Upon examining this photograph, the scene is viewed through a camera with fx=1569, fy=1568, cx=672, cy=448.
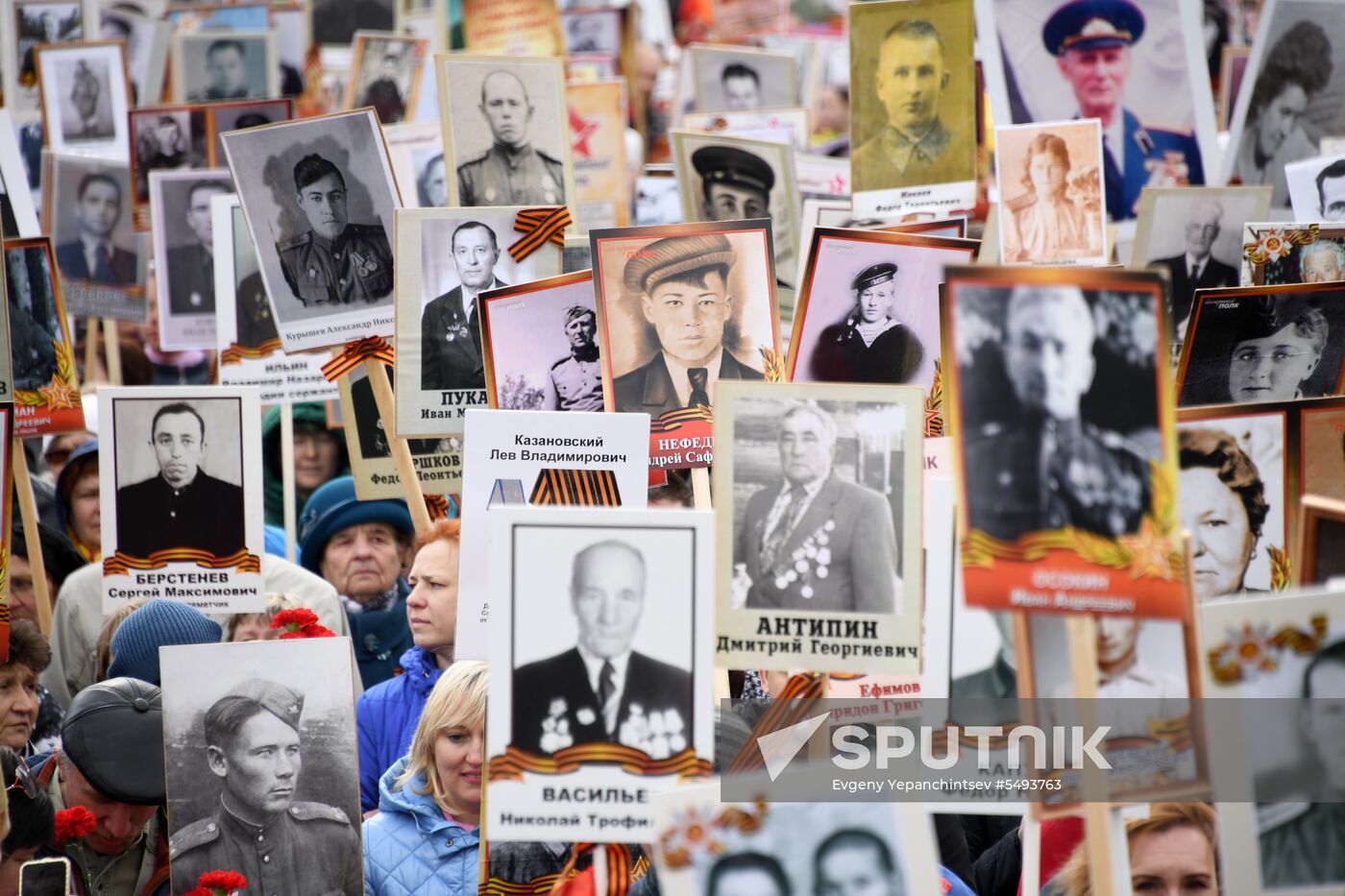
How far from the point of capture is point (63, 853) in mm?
3514

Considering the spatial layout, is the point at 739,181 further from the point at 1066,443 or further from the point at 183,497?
the point at 1066,443

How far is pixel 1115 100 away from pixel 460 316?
3.21m

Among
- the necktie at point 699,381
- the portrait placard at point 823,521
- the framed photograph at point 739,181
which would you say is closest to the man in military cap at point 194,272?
the framed photograph at point 739,181

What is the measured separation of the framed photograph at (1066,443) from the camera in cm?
250

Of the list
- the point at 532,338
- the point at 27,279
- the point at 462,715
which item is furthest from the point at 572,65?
the point at 462,715

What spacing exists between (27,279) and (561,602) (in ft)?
11.1

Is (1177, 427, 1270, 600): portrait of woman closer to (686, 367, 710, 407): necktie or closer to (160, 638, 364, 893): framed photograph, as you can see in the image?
(686, 367, 710, 407): necktie

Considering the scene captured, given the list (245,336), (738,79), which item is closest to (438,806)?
(245,336)

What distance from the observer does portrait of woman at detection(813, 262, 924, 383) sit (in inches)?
165

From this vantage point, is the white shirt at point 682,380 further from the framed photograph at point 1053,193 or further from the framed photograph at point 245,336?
the framed photograph at point 245,336

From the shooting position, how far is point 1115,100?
20.9 feet

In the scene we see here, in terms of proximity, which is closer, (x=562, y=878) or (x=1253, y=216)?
(x=562, y=878)

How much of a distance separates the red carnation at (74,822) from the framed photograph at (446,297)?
1439mm

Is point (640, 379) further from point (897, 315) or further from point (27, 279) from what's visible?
point (27, 279)
